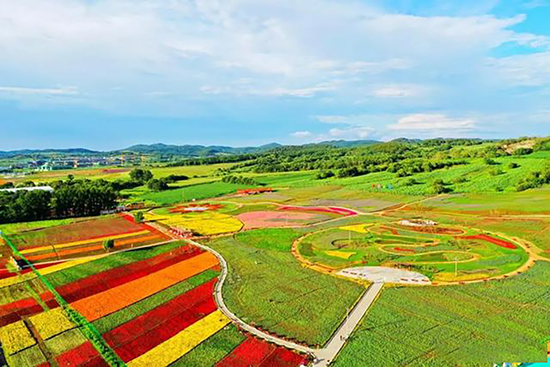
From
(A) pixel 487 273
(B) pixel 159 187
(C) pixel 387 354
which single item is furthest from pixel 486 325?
(B) pixel 159 187

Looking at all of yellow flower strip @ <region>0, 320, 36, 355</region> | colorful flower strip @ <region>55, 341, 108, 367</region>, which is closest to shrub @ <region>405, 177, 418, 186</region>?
colorful flower strip @ <region>55, 341, 108, 367</region>

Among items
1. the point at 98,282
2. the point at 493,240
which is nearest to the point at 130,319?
the point at 98,282

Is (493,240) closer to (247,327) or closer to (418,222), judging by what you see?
(418,222)

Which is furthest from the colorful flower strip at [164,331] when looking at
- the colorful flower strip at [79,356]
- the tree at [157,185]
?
the tree at [157,185]

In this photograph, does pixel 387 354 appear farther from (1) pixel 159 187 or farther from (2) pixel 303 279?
(1) pixel 159 187

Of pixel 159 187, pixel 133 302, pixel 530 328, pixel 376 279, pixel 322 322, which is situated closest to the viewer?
pixel 530 328

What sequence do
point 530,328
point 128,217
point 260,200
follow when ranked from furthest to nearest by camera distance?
point 260,200 → point 128,217 → point 530,328

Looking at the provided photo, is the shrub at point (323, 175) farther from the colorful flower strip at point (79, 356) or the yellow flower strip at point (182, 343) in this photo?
the colorful flower strip at point (79, 356)

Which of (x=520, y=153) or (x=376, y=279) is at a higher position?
(x=520, y=153)
